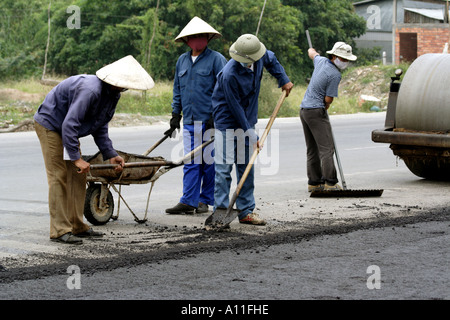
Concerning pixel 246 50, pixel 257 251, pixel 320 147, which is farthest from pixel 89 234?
pixel 320 147

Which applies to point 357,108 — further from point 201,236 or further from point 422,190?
point 201,236

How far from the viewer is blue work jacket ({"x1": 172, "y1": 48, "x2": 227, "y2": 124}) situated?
28.8ft

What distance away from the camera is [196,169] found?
8.77 m

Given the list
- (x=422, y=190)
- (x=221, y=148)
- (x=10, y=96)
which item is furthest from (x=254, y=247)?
(x=10, y=96)

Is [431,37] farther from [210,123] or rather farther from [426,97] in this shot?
[210,123]

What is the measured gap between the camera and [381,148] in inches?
631

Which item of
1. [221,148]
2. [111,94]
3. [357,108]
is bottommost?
[357,108]

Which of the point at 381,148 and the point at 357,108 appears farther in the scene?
the point at 357,108

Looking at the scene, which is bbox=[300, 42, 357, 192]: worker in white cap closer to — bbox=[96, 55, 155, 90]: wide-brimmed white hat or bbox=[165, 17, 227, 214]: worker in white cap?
bbox=[165, 17, 227, 214]: worker in white cap

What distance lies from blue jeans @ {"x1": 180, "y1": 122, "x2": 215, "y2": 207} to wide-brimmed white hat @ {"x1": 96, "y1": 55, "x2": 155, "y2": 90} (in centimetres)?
168

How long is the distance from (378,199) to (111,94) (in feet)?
12.5

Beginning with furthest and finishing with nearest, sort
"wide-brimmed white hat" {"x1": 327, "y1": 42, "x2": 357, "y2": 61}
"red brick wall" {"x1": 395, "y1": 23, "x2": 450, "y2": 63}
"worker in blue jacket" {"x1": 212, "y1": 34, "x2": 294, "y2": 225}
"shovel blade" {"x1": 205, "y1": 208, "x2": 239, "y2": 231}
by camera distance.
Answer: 1. "red brick wall" {"x1": 395, "y1": 23, "x2": 450, "y2": 63}
2. "wide-brimmed white hat" {"x1": 327, "y1": 42, "x2": 357, "y2": 61}
3. "worker in blue jacket" {"x1": 212, "y1": 34, "x2": 294, "y2": 225}
4. "shovel blade" {"x1": 205, "y1": 208, "x2": 239, "y2": 231}

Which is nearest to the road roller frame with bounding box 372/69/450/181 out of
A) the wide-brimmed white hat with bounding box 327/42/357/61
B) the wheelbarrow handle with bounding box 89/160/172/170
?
the wide-brimmed white hat with bounding box 327/42/357/61
